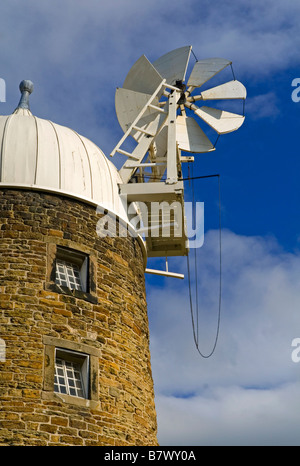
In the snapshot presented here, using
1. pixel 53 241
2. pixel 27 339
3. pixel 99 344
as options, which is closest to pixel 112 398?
pixel 99 344

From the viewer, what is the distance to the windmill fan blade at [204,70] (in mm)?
22938

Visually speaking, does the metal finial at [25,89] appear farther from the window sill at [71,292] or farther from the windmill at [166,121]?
the window sill at [71,292]

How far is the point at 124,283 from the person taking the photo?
18812 mm

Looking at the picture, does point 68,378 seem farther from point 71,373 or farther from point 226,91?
point 226,91

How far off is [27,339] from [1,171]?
449cm

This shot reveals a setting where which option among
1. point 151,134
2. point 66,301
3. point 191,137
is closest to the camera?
point 66,301

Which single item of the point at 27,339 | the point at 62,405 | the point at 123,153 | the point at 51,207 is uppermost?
the point at 123,153

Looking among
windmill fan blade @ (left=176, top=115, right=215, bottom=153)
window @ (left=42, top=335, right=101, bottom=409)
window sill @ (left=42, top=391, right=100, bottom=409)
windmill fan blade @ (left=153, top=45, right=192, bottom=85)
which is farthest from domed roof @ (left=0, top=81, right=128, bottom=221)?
window sill @ (left=42, top=391, right=100, bottom=409)

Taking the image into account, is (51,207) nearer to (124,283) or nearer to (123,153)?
(124,283)

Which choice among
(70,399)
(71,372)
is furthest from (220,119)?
(70,399)

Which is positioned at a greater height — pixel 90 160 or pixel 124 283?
pixel 90 160

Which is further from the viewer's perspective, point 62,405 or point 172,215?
point 172,215

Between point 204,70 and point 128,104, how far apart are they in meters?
2.36

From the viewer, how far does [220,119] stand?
22.9 metres
